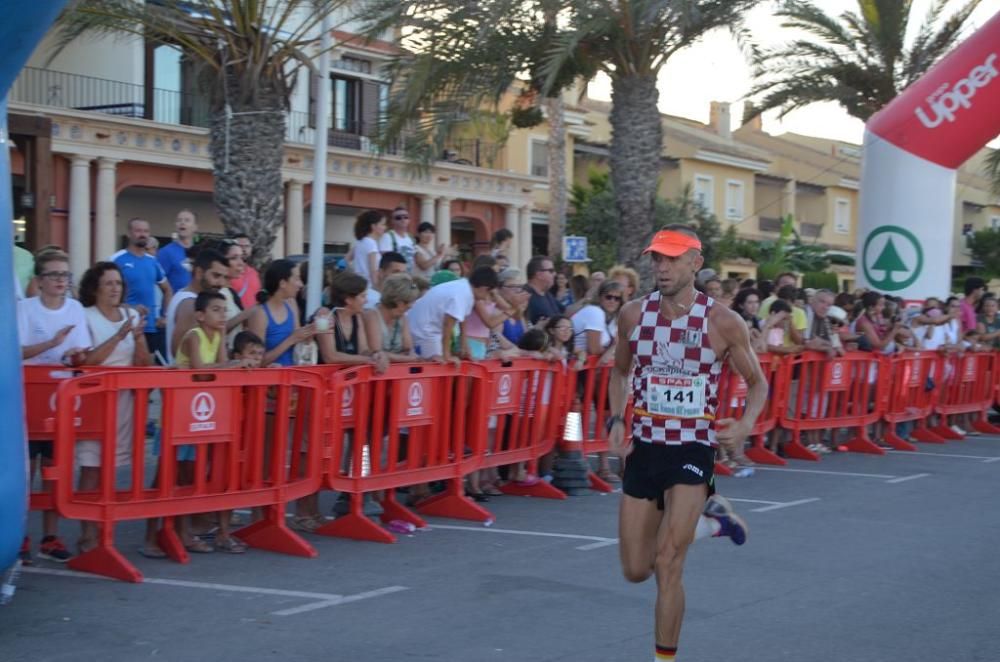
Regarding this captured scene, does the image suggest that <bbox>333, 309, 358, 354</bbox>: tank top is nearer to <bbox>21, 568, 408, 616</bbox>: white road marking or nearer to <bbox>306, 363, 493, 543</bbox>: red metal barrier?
<bbox>306, 363, 493, 543</bbox>: red metal barrier

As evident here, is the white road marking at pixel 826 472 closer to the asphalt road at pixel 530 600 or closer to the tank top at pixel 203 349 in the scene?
the asphalt road at pixel 530 600

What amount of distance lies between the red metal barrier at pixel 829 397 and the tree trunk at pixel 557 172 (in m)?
20.6

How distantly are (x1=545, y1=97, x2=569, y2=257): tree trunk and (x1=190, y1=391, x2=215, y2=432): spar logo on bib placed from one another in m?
27.7

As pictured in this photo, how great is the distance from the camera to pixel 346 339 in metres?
9.23

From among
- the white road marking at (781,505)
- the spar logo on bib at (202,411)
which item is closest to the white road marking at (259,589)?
the spar logo on bib at (202,411)

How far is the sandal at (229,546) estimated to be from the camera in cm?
799

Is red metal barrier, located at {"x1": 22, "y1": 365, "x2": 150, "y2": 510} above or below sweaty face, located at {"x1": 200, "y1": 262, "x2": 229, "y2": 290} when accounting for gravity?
below

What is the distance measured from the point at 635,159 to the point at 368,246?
6410 millimetres

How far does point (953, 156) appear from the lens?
18359 mm

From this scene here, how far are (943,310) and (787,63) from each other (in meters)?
9.88

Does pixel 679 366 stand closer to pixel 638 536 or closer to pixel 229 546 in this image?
pixel 638 536

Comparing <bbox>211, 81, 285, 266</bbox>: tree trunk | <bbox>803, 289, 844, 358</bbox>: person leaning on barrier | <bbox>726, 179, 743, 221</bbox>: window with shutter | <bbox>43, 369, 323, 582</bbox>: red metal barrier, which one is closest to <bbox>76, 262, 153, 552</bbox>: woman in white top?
<bbox>43, 369, 323, 582</bbox>: red metal barrier

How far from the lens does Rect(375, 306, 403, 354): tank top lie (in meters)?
9.66

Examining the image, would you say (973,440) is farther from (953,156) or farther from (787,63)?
(787,63)
